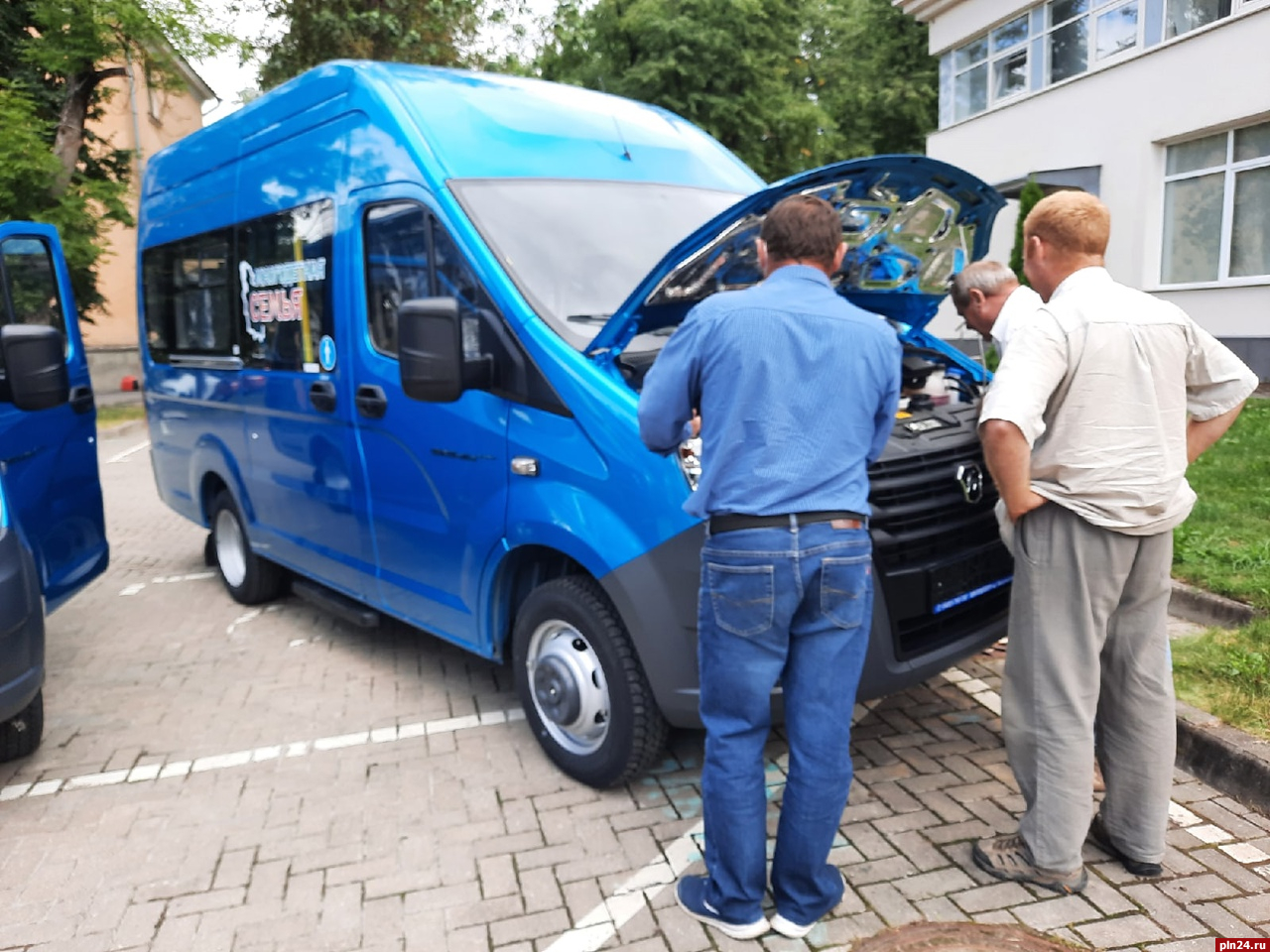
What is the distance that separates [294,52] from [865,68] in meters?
18.0

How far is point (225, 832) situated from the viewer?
3574mm

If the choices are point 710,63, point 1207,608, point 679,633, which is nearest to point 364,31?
point 710,63

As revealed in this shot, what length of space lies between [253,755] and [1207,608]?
4497 mm

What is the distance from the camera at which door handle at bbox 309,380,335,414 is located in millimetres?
4719

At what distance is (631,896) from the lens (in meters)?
3.09

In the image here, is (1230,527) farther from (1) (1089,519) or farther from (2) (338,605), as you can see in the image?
(2) (338,605)

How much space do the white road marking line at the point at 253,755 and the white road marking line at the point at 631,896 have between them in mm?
1279

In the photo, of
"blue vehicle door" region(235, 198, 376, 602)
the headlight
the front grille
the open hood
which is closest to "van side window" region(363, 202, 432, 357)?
"blue vehicle door" region(235, 198, 376, 602)

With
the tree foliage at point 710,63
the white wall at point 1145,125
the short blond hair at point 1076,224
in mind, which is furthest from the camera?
the tree foliage at point 710,63

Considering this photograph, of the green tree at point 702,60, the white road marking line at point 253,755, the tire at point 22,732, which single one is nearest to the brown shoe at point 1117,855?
the white road marking line at point 253,755

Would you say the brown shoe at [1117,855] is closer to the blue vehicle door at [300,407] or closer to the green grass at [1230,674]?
the green grass at [1230,674]

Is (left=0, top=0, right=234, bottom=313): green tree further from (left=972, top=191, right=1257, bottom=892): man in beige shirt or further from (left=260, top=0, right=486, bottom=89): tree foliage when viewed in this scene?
(left=972, top=191, right=1257, bottom=892): man in beige shirt

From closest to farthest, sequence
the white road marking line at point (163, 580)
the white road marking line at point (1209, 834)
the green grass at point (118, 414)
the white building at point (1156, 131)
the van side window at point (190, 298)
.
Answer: the white road marking line at point (1209, 834)
the van side window at point (190, 298)
the white road marking line at point (163, 580)
the white building at point (1156, 131)
the green grass at point (118, 414)

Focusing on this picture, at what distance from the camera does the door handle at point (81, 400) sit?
17.2 ft
